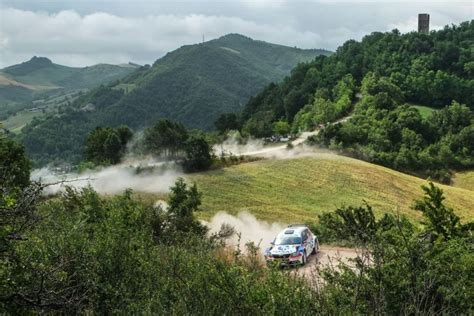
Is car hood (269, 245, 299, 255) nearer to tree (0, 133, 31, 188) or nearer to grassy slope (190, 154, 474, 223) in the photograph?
grassy slope (190, 154, 474, 223)

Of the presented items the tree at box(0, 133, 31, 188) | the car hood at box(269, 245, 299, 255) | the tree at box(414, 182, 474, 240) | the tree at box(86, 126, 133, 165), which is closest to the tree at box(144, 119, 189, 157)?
the tree at box(86, 126, 133, 165)

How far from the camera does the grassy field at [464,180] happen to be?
244 feet

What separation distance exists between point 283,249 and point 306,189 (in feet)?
96.5

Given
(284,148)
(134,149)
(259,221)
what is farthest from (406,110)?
(259,221)

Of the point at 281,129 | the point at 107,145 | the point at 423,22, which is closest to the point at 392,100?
the point at 281,129

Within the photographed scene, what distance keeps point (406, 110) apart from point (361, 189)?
47141 mm

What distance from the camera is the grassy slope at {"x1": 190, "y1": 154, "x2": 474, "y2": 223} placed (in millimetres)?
47322

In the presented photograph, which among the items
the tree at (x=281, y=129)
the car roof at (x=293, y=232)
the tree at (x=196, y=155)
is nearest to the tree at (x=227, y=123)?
the tree at (x=281, y=129)

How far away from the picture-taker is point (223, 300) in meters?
12.8

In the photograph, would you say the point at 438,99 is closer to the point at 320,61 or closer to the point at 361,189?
the point at 320,61

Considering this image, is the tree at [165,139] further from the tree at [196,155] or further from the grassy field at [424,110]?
the grassy field at [424,110]

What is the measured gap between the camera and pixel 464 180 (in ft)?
252

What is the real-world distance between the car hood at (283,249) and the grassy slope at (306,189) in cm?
1688

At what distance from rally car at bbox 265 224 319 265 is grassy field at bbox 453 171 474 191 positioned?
2098 inches
